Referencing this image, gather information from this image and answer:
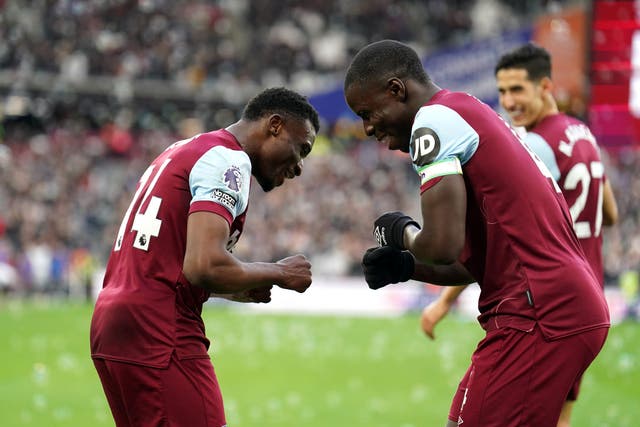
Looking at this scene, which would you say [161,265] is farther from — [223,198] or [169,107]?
[169,107]

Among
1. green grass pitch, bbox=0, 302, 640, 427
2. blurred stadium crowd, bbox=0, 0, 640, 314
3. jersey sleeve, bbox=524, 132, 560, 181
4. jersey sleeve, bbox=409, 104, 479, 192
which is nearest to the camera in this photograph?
jersey sleeve, bbox=409, 104, 479, 192

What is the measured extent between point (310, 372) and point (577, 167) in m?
8.80

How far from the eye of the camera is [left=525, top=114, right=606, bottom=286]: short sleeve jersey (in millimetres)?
6754

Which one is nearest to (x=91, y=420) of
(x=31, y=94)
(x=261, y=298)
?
(x=261, y=298)

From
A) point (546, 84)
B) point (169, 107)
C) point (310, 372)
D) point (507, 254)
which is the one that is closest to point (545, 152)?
point (546, 84)

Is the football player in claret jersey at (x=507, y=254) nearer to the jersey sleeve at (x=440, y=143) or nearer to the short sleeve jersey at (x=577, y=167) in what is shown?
the jersey sleeve at (x=440, y=143)

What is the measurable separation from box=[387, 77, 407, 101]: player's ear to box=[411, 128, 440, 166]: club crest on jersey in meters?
0.33

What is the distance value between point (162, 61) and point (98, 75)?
2.17 metres

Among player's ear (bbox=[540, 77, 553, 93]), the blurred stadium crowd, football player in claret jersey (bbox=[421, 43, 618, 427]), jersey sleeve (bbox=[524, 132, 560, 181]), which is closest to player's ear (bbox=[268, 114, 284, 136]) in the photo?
football player in claret jersey (bbox=[421, 43, 618, 427])

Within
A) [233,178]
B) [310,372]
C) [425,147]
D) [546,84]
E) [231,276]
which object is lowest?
[310,372]

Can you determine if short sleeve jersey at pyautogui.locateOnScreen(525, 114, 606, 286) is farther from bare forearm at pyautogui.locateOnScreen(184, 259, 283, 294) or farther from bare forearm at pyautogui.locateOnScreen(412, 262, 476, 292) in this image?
bare forearm at pyautogui.locateOnScreen(184, 259, 283, 294)

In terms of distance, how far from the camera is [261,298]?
5273 mm

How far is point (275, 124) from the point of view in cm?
512

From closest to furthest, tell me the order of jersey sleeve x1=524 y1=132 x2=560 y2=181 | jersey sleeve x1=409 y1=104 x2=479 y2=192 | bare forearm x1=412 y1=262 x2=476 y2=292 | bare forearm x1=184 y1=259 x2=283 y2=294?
jersey sleeve x1=409 y1=104 x2=479 y2=192, bare forearm x1=184 y1=259 x2=283 y2=294, bare forearm x1=412 y1=262 x2=476 y2=292, jersey sleeve x1=524 y1=132 x2=560 y2=181
